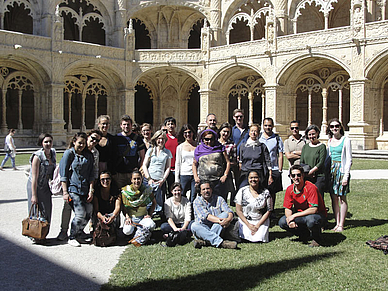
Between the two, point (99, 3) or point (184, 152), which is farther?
point (99, 3)

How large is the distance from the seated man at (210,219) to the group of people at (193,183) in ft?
0.04

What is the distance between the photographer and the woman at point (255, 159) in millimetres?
5809

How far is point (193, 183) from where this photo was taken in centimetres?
611

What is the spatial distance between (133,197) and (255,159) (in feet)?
6.13

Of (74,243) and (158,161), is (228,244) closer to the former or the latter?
(158,161)

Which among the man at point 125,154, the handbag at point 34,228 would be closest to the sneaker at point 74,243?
the handbag at point 34,228

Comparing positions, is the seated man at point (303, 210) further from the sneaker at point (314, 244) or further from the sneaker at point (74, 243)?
the sneaker at point (74, 243)

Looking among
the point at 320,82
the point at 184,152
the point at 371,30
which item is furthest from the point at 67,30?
→ the point at 184,152

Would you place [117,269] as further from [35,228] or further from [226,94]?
[226,94]

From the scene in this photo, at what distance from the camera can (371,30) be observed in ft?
56.2

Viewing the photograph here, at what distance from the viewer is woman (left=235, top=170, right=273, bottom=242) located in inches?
206

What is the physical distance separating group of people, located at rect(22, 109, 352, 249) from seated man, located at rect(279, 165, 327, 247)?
1 cm

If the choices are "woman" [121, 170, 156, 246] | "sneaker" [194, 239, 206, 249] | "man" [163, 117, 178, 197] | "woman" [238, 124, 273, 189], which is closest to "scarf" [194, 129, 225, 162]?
"woman" [238, 124, 273, 189]

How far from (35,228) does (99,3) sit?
65.0 ft
